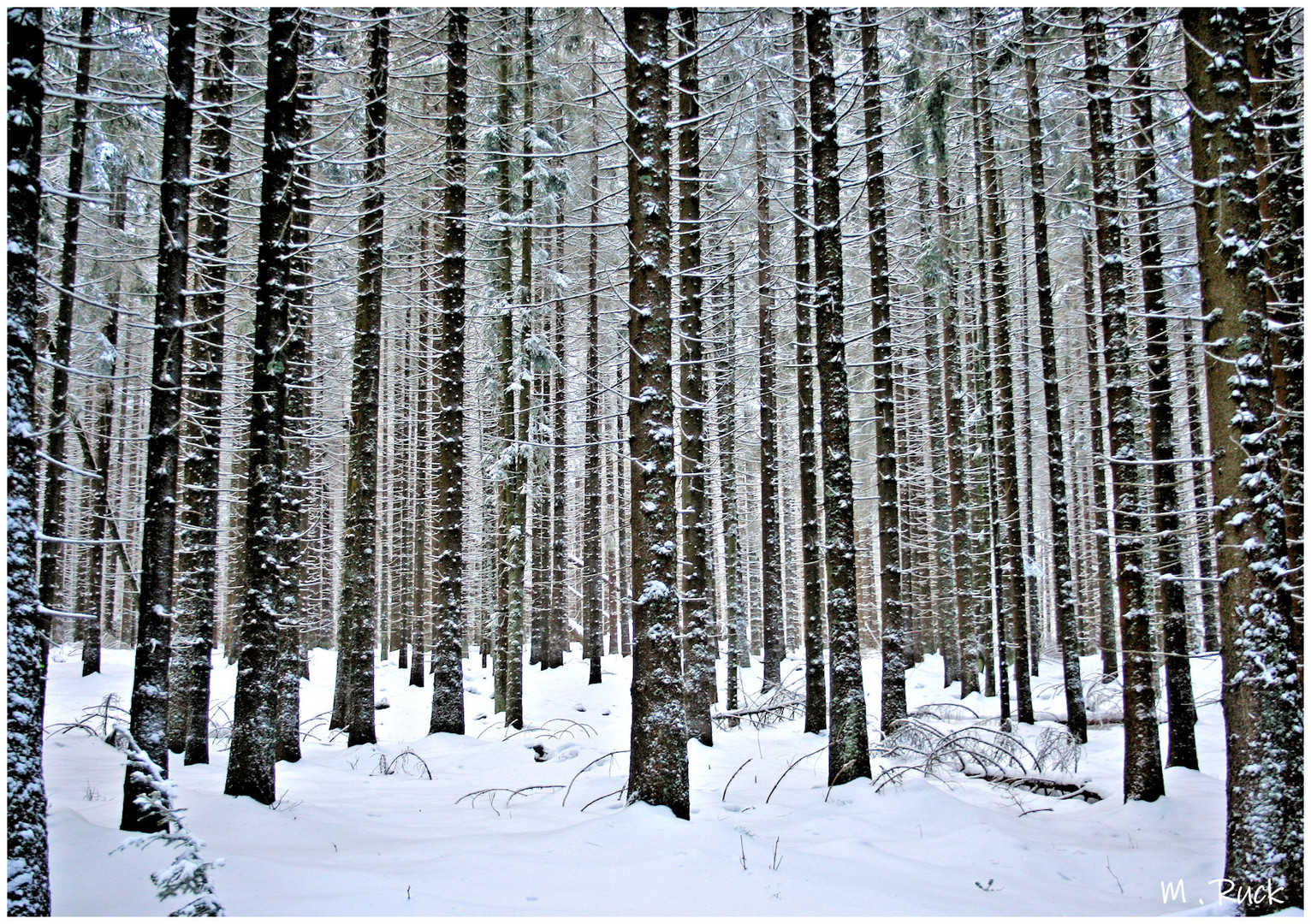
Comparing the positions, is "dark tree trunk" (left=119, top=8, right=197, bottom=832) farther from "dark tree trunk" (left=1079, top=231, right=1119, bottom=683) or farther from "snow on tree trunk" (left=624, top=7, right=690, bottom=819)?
"dark tree trunk" (left=1079, top=231, right=1119, bottom=683)

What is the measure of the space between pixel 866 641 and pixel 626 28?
121 ft

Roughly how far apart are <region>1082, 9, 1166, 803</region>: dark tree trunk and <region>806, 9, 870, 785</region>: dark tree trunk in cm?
299

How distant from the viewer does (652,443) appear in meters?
7.07

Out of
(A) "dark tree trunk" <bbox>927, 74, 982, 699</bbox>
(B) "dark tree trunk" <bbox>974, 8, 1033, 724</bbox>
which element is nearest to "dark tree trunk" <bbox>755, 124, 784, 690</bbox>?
(A) "dark tree trunk" <bbox>927, 74, 982, 699</bbox>

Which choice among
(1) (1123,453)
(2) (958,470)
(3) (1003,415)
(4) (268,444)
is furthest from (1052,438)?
(4) (268,444)

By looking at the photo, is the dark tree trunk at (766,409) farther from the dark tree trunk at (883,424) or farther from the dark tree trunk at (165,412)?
the dark tree trunk at (165,412)

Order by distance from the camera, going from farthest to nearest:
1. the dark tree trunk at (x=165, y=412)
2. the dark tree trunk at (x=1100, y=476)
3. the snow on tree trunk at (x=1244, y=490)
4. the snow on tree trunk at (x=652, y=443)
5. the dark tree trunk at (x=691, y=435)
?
the dark tree trunk at (x=1100, y=476) → the dark tree trunk at (x=691, y=435) → the dark tree trunk at (x=165, y=412) → the snow on tree trunk at (x=652, y=443) → the snow on tree trunk at (x=1244, y=490)

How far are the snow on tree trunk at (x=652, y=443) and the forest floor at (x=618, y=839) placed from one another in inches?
18.6

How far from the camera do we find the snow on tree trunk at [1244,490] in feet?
16.6

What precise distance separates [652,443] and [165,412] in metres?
4.88

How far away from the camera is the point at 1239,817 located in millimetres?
5164

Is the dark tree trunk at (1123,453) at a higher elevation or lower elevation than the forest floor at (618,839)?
higher

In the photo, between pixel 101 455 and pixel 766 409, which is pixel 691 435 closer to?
pixel 766 409

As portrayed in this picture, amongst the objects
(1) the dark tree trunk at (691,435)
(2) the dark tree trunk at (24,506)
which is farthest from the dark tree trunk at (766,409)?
(2) the dark tree trunk at (24,506)
